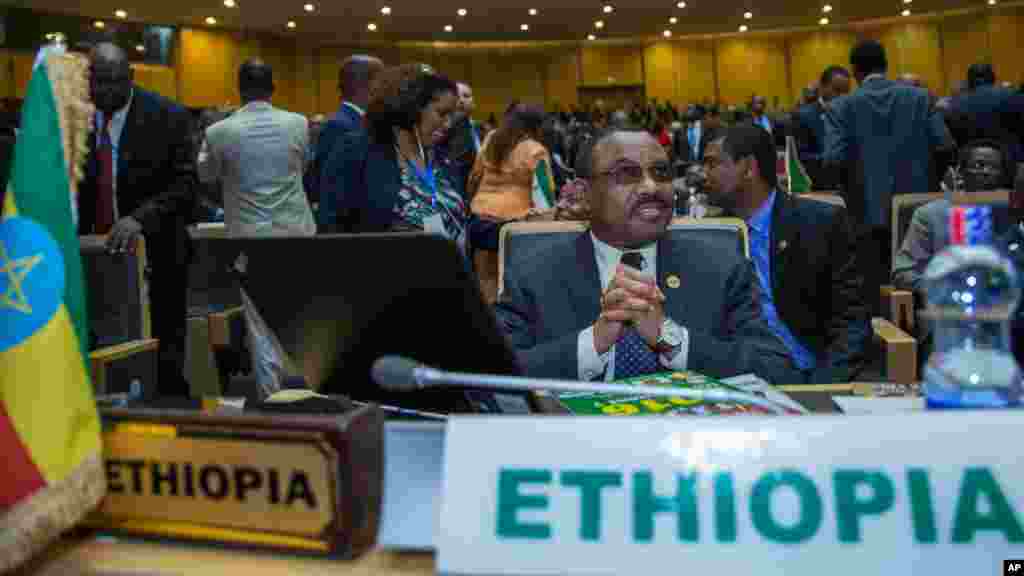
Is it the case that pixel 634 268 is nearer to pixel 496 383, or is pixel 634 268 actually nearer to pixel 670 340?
pixel 670 340

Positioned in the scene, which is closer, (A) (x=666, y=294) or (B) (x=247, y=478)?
(B) (x=247, y=478)

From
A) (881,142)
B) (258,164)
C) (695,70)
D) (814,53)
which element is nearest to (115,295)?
(258,164)

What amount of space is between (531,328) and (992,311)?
1.26m

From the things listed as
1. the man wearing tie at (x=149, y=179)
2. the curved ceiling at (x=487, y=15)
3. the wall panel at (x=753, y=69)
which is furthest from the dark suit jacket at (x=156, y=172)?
the wall panel at (x=753, y=69)

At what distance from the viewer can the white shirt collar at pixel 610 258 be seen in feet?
6.65

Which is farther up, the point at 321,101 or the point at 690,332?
the point at 321,101

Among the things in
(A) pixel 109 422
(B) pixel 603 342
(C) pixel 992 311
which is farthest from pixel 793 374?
(A) pixel 109 422

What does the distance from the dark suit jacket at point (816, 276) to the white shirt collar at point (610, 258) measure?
826mm

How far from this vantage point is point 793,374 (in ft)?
6.18

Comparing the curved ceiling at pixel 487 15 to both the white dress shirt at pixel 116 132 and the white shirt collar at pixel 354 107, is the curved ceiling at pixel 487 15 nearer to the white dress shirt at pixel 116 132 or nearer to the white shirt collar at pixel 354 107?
the white shirt collar at pixel 354 107

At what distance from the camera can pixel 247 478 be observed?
799 mm

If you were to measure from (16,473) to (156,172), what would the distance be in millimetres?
2864

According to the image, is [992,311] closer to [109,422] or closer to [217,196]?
[109,422]

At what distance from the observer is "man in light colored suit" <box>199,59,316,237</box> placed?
3.93 metres
